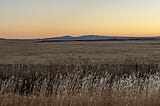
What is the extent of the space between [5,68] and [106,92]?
7.98 meters

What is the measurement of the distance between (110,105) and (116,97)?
23.1 inches

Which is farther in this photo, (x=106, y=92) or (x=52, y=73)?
(x=52, y=73)

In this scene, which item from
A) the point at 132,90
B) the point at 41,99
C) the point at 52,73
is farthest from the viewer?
the point at 52,73

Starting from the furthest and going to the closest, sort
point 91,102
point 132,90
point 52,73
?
point 52,73
point 132,90
point 91,102

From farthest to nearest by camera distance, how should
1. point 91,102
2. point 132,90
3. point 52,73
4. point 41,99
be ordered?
1. point 52,73
2. point 132,90
3. point 41,99
4. point 91,102

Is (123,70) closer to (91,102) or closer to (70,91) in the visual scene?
(70,91)

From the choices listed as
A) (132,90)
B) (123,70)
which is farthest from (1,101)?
(123,70)

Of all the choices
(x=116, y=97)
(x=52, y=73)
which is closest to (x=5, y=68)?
(x=52, y=73)

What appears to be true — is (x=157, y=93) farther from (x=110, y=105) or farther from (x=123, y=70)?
(x=123, y=70)

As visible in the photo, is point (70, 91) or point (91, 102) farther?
point (70, 91)

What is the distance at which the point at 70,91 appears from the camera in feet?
24.7

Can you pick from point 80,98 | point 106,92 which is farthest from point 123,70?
point 80,98

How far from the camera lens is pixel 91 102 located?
6.38 metres

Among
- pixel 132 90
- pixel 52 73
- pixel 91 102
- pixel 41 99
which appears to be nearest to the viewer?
pixel 91 102
